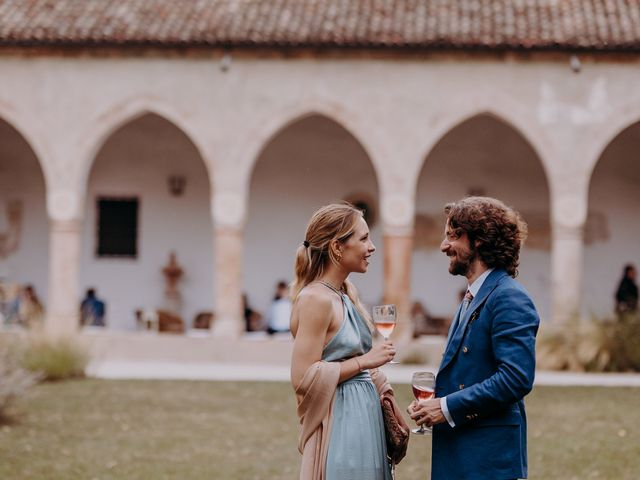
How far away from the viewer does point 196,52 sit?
698 inches

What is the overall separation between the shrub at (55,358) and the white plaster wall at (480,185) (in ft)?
24.1

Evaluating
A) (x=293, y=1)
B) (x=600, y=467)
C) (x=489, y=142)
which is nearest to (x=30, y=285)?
(x=293, y=1)

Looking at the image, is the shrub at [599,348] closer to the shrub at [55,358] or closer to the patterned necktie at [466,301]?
the shrub at [55,358]

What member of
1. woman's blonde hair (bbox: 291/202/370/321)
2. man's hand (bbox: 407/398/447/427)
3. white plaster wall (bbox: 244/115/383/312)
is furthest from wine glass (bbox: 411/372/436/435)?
white plaster wall (bbox: 244/115/383/312)

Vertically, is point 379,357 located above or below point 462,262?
below

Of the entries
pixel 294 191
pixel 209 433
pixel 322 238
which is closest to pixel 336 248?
pixel 322 238

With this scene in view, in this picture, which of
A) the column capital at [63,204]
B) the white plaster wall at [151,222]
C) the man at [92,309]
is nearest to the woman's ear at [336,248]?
the column capital at [63,204]

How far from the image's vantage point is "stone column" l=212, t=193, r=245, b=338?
693 inches

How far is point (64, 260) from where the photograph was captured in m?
18.0

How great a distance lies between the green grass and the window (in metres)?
7.17

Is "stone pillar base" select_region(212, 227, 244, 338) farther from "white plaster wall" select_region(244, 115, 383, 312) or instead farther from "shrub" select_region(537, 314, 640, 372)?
"shrub" select_region(537, 314, 640, 372)

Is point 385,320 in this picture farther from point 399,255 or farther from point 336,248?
point 399,255

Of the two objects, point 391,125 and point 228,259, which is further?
point 228,259

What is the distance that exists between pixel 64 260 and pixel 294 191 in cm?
461
